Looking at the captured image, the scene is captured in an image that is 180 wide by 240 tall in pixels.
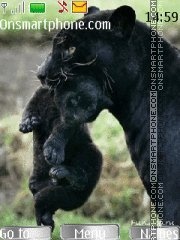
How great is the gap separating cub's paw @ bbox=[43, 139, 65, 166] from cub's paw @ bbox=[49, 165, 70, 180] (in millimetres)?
34

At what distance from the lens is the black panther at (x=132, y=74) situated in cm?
399

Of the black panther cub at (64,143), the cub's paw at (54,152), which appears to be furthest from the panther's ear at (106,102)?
the cub's paw at (54,152)

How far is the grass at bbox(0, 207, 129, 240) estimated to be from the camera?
13.6 feet

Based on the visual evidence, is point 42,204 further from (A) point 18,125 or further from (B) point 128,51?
(B) point 128,51

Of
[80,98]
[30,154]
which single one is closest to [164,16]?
[80,98]

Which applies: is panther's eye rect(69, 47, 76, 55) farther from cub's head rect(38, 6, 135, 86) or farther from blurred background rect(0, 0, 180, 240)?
blurred background rect(0, 0, 180, 240)

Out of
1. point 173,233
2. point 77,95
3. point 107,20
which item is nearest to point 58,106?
point 77,95

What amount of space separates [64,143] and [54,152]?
6 centimetres

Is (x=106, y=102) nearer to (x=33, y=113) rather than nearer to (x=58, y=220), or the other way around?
(x=33, y=113)

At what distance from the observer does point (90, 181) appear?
4219mm

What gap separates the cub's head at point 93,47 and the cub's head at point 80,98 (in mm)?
40

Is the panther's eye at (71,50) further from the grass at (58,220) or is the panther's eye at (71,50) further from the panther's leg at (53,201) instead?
the grass at (58,220)
